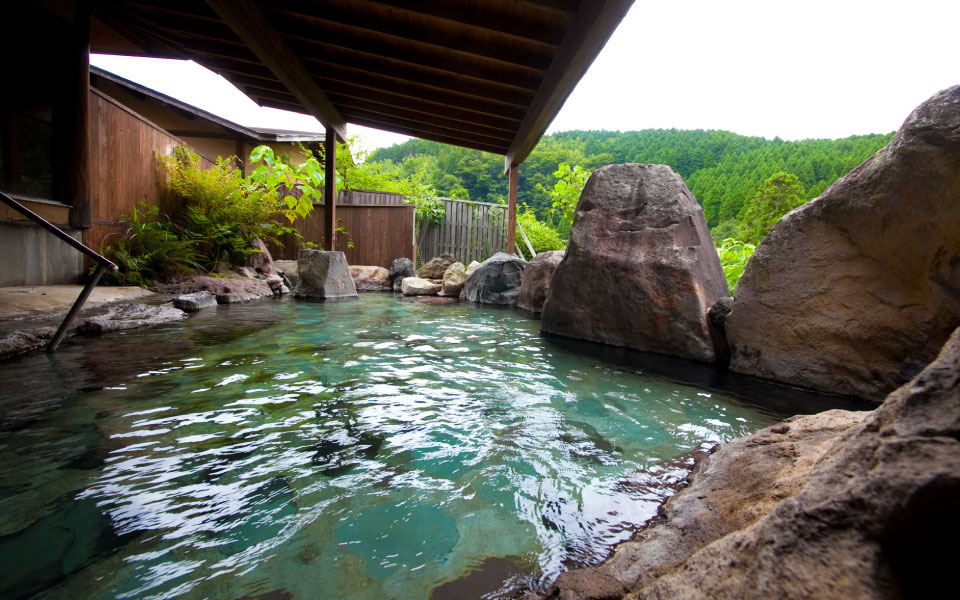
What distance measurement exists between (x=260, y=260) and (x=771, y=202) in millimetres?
18485

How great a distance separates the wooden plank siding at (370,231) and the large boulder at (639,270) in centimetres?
703

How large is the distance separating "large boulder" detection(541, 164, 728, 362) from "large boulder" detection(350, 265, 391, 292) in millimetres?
6379

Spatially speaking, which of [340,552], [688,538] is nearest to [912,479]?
[688,538]

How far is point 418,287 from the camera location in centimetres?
958

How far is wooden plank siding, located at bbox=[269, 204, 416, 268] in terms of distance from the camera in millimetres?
11078

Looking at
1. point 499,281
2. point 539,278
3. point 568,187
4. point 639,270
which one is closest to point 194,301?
point 539,278

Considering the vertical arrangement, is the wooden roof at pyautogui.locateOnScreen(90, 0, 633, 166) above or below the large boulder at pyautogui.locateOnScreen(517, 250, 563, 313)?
above

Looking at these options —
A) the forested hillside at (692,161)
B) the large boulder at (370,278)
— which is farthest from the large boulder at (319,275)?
the forested hillside at (692,161)

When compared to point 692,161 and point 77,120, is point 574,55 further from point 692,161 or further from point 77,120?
point 692,161

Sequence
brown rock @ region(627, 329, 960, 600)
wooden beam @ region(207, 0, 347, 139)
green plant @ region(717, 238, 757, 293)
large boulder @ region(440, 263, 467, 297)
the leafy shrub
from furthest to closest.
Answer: the leafy shrub
large boulder @ region(440, 263, 467, 297)
green plant @ region(717, 238, 757, 293)
wooden beam @ region(207, 0, 347, 139)
brown rock @ region(627, 329, 960, 600)

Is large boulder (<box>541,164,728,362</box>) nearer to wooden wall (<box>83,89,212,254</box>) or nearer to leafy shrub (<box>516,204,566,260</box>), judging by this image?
wooden wall (<box>83,89,212,254</box>)

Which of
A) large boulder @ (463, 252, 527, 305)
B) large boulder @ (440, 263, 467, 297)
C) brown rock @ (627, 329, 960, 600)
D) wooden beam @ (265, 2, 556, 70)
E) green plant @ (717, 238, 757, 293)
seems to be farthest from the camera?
large boulder @ (440, 263, 467, 297)

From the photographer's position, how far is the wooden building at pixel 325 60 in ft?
12.0

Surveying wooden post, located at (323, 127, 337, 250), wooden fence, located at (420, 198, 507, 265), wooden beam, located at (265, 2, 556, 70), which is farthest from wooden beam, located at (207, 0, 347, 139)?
wooden fence, located at (420, 198, 507, 265)
